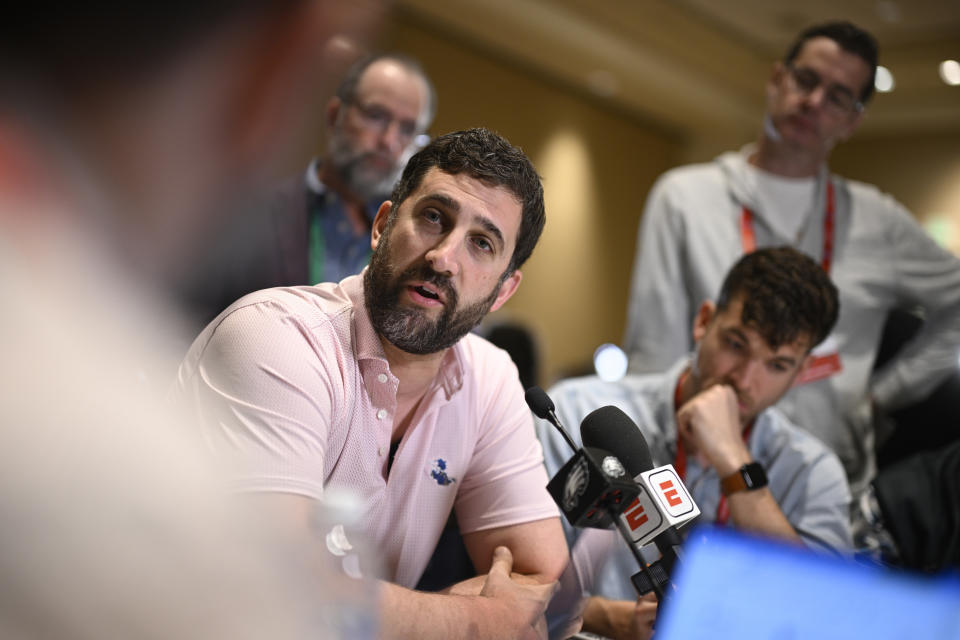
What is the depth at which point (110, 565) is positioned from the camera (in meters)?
0.61

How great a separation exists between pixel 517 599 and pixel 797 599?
0.56m

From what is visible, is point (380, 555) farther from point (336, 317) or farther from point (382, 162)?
point (382, 162)

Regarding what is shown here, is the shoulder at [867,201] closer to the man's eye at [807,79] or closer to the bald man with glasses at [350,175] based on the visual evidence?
the man's eye at [807,79]

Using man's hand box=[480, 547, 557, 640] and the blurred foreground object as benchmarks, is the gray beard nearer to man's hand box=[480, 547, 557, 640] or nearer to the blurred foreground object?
the blurred foreground object

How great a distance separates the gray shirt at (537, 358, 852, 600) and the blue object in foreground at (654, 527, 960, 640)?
37.9 inches

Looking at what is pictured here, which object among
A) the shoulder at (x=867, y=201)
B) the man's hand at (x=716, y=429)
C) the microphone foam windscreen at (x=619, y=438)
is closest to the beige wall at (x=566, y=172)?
the shoulder at (x=867, y=201)

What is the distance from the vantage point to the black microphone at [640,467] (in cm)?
105

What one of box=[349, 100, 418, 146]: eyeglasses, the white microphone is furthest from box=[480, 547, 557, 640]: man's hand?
box=[349, 100, 418, 146]: eyeglasses

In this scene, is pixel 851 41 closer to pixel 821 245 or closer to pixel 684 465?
pixel 821 245

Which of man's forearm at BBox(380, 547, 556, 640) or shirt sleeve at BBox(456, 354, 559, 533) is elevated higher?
shirt sleeve at BBox(456, 354, 559, 533)

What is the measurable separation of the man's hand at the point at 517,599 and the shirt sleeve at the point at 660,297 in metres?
1.26

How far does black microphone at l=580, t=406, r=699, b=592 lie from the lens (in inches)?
41.4

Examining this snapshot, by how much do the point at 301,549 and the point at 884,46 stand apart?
6.30m

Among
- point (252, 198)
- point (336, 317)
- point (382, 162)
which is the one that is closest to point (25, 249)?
point (336, 317)
